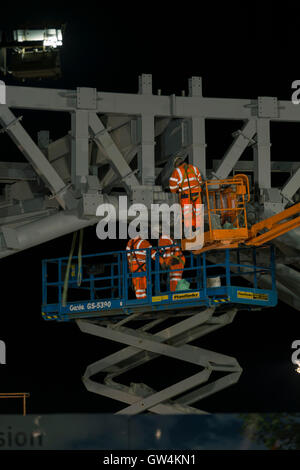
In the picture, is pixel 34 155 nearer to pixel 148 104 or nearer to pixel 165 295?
pixel 148 104

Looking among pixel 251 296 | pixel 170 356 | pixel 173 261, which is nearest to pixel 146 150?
pixel 173 261

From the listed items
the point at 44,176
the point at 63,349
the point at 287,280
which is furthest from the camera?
the point at 63,349

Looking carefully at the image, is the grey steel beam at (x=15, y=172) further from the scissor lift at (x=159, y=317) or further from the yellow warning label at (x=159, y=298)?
the yellow warning label at (x=159, y=298)

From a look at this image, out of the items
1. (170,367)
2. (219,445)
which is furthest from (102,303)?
(170,367)

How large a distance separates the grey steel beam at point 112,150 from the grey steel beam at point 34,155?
1184 mm

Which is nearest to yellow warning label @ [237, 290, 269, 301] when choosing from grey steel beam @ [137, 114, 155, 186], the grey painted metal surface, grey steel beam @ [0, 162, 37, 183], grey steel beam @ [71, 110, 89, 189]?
the grey painted metal surface

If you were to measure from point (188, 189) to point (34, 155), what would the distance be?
3396 millimetres

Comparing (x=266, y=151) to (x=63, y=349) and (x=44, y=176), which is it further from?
(x=63, y=349)

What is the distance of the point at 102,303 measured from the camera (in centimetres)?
2069

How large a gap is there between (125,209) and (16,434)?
17.5ft

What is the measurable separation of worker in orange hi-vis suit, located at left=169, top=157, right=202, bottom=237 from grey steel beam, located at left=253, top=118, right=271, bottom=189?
6.03ft

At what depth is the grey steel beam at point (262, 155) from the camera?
64.3ft

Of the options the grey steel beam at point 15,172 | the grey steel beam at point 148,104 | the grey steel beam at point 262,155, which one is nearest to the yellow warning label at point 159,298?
the grey steel beam at point 262,155

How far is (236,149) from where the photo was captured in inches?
765
